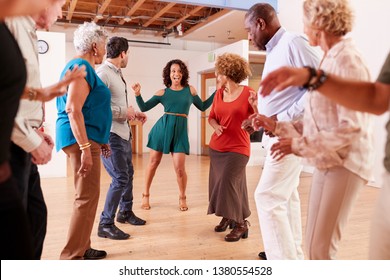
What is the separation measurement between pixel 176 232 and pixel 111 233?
1.90ft

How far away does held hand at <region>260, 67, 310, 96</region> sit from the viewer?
1190mm

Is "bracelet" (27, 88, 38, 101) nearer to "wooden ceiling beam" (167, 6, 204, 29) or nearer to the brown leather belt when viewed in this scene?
the brown leather belt

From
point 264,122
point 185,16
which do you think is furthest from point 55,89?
point 185,16

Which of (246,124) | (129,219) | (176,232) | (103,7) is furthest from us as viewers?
(103,7)

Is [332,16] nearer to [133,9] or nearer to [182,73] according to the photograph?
[182,73]

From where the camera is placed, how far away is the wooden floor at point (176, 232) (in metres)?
2.86

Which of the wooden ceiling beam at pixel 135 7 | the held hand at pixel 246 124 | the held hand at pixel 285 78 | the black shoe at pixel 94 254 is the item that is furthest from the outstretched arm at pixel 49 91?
the wooden ceiling beam at pixel 135 7

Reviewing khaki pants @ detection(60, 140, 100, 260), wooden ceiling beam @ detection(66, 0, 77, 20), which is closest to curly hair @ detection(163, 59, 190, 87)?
khaki pants @ detection(60, 140, 100, 260)

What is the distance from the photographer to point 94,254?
2.75 m

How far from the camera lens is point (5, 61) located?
0.97 meters

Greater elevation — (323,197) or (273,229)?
(323,197)
